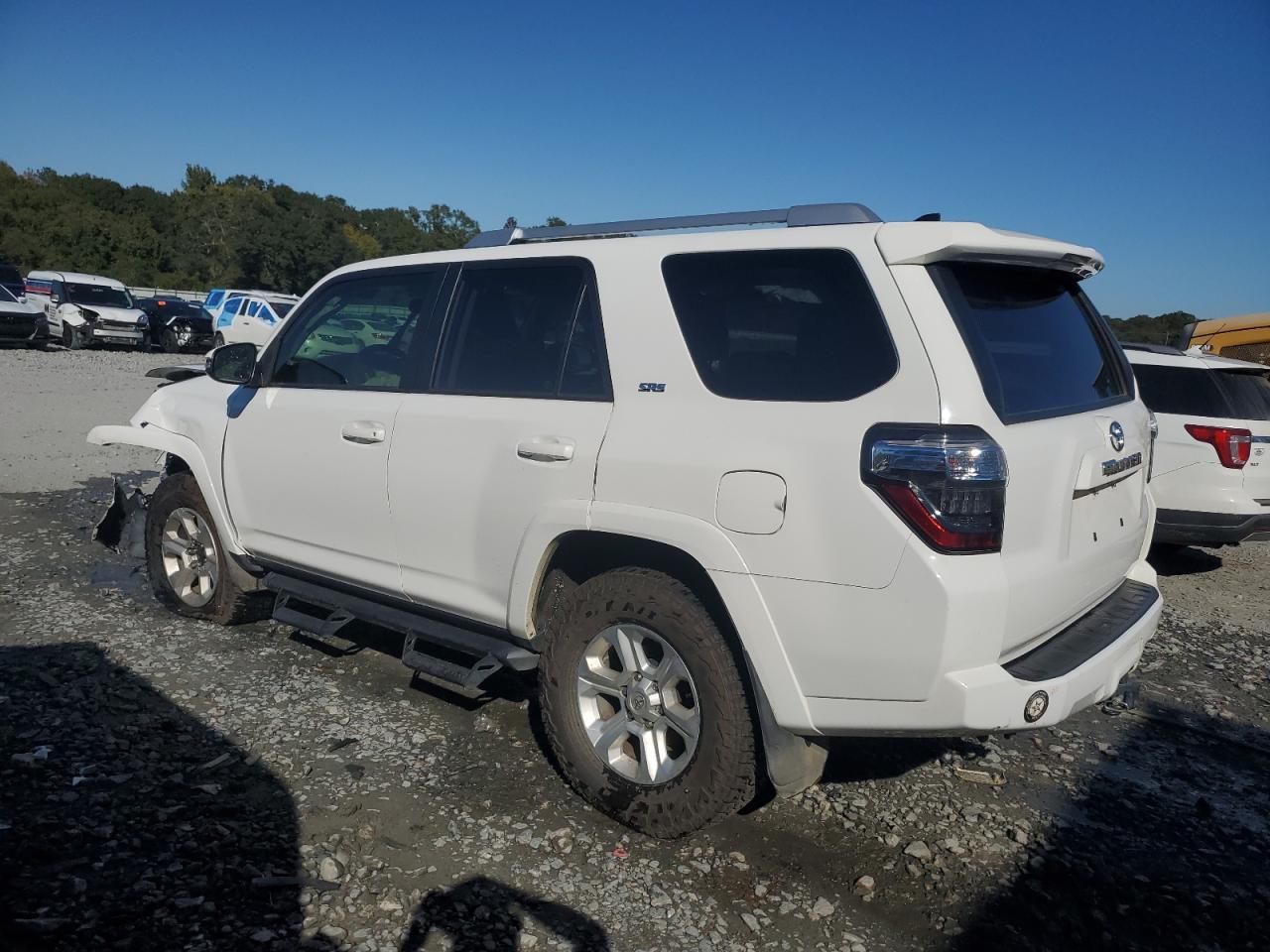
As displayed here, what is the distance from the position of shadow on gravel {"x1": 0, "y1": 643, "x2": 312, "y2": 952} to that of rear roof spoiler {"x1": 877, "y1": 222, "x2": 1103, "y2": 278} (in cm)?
266

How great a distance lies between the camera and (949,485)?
8.64 feet

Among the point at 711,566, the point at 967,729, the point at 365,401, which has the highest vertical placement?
the point at 365,401

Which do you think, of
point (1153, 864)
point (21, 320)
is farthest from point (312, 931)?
point (21, 320)

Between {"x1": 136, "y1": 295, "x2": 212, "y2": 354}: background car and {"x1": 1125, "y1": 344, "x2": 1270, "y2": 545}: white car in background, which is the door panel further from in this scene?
{"x1": 136, "y1": 295, "x2": 212, "y2": 354}: background car

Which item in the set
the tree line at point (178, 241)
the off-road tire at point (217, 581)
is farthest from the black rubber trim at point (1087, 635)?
the tree line at point (178, 241)

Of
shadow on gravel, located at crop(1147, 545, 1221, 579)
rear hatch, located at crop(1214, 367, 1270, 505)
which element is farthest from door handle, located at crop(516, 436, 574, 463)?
shadow on gravel, located at crop(1147, 545, 1221, 579)

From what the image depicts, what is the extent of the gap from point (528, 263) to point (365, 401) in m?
0.97

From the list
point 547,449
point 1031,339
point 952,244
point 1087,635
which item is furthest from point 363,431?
point 1087,635

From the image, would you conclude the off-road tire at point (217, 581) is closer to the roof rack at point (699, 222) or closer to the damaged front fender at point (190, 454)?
the damaged front fender at point (190, 454)

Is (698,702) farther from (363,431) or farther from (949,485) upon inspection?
(363,431)

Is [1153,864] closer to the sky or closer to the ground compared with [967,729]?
closer to the ground

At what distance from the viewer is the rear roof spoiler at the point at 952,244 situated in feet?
9.25

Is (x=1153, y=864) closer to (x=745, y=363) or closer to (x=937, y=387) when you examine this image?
(x=937, y=387)

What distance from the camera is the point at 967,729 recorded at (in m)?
2.72
